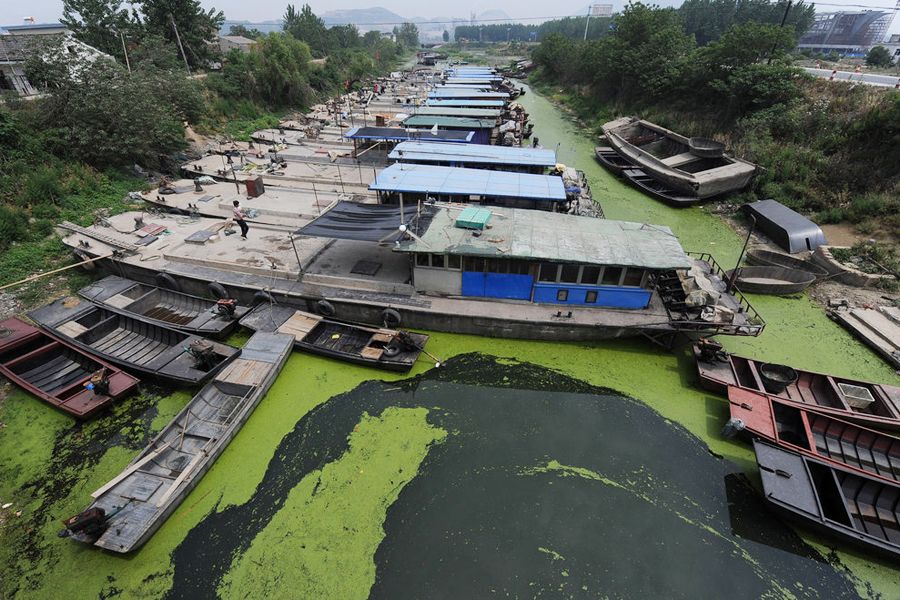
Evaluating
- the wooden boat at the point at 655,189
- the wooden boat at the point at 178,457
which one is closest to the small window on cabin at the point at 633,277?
the wooden boat at the point at 178,457

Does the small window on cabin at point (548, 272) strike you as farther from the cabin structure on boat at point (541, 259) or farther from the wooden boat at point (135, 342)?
the wooden boat at point (135, 342)

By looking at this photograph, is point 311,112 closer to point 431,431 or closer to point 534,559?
point 431,431

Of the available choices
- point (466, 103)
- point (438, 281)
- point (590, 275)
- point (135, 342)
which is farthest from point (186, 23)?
point (590, 275)

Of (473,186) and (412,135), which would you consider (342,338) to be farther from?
(412,135)

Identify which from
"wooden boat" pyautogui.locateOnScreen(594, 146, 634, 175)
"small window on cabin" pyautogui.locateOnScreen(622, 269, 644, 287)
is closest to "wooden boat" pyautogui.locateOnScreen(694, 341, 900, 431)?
"small window on cabin" pyautogui.locateOnScreen(622, 269, 644, 287)

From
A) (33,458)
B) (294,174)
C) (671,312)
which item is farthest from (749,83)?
(33,458)

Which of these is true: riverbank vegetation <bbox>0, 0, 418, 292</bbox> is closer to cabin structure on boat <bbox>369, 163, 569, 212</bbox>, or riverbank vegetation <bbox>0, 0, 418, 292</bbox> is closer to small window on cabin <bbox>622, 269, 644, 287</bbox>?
cabin structure on boat <bbox>369, 163, 569, 212</bbox>
